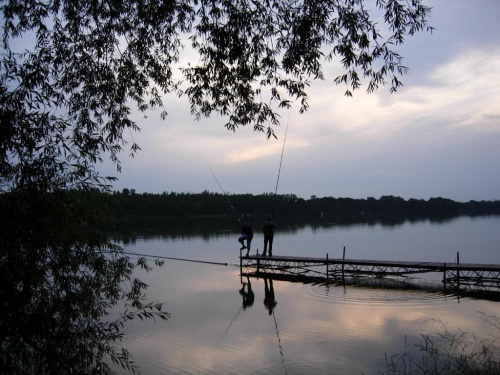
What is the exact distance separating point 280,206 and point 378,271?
8600 cm

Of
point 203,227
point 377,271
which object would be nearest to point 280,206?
point 203,227

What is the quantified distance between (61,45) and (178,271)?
1414cm

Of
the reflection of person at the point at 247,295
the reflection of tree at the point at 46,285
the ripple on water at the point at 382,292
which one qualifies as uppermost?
the reflection of tree at the point at 46,285

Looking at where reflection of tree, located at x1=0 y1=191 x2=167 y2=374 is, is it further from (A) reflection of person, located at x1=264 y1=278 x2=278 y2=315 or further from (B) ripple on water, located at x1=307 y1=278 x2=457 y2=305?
(B) ripple on water, located at x1=307 y1=278 x2=457 y2=305

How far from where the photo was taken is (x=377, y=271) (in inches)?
693

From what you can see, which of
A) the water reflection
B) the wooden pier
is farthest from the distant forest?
the wooden pier

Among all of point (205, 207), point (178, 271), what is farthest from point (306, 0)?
point (205, 207)

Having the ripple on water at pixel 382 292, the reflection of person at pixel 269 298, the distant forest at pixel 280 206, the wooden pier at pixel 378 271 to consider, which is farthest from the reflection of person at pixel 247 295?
the distant forest at pixel 280 206

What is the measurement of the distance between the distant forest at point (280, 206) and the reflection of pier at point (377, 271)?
5671cm

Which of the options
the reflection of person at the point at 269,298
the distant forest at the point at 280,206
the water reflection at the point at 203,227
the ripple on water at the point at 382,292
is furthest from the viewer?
the distant forest at the point at 280,206

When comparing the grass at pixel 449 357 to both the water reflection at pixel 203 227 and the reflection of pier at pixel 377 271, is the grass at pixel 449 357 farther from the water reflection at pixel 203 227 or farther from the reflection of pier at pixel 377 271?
the water reflection at pixel 203 227

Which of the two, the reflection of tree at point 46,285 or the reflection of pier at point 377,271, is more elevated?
the reflection of tree at point 46,285

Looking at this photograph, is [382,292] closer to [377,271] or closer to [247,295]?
[377,271]

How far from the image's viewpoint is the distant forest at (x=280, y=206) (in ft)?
300
